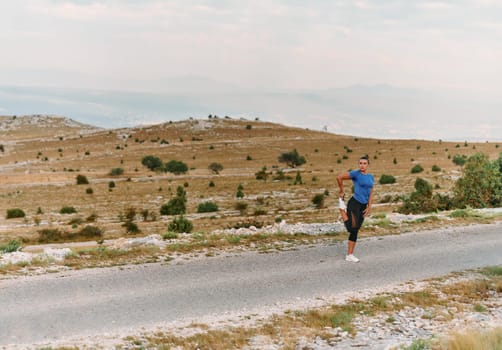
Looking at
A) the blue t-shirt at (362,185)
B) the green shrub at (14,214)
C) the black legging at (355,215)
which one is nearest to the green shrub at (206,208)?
the green shrub at (14,214)

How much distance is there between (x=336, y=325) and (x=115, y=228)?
80.3ft

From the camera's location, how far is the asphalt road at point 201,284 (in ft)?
26.4

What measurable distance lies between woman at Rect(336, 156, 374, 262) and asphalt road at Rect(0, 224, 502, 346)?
2.88ft

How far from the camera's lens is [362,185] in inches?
461

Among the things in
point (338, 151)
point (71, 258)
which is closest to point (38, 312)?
point (71, 258)

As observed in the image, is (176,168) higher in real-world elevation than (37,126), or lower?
lower

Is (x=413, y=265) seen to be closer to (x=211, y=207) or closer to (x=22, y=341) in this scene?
(x=22, y=341)

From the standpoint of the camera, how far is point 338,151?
291ft

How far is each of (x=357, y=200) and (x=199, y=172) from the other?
60.4m

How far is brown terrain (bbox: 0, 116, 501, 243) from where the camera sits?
34.6m

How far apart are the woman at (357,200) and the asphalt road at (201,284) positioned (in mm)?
876

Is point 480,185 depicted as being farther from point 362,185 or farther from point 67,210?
point 67,210

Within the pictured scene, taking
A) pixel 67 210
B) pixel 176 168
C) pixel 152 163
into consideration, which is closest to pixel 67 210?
pixel 67 210

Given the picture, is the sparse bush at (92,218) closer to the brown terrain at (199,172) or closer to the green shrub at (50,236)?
the brown terrain at (199,172)
